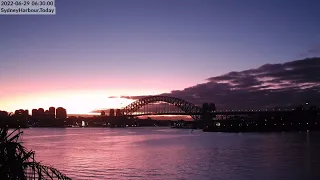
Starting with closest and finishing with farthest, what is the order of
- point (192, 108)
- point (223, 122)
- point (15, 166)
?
point (15, 166) < point (192, 108) < point (223, 122)

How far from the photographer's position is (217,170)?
33.8 m

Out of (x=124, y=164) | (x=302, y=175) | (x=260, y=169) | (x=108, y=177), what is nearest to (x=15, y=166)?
(x=108, y=177)

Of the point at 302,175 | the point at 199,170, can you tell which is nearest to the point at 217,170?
the point at 199,170

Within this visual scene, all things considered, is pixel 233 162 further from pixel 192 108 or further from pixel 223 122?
pixel 223 122

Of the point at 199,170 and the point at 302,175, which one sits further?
the point at 199,170

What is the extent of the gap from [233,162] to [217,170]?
6727mm

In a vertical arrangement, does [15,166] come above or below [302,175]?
above

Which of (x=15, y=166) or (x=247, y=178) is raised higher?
(x=15, y=166)

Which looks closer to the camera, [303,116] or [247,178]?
[247,178]

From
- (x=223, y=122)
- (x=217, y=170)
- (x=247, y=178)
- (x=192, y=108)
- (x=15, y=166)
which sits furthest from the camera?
(x=223, y=122)

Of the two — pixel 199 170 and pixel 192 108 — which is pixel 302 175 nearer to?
pixel 199 170

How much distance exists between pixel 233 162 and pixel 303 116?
481 ft

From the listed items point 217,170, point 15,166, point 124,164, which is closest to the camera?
point 15,166

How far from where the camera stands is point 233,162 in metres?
40.0
